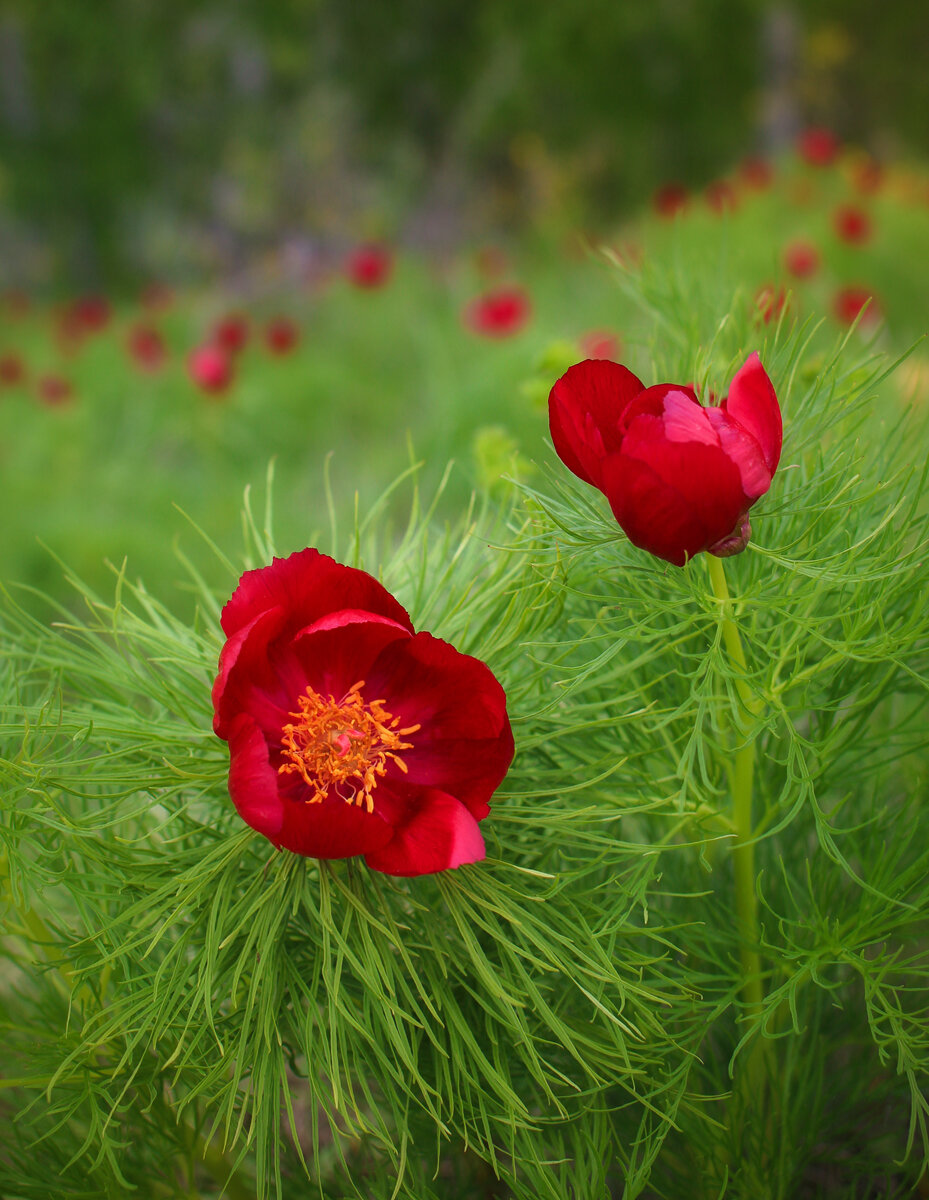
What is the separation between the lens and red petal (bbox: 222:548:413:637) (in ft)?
1.66

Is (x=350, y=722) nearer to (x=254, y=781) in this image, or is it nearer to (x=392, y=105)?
(x=254, y=781)

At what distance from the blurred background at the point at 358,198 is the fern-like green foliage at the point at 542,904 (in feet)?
5.42

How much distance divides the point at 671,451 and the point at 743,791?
0.73 ft

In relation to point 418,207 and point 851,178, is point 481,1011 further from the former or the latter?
point 418,207

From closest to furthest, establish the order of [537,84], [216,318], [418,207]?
[216,318] → [537,84] → [418,207]

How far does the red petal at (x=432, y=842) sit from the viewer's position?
47 cm

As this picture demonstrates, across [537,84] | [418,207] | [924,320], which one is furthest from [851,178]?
[418,207]

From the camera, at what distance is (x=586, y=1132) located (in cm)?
58

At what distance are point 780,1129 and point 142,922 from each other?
414 millimetres

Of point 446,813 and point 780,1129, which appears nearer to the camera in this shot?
point 446,813

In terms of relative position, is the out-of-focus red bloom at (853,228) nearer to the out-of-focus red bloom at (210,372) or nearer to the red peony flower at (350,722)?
the out-of-focus red bloom at (210,372)

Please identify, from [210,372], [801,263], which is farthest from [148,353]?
[801,263]

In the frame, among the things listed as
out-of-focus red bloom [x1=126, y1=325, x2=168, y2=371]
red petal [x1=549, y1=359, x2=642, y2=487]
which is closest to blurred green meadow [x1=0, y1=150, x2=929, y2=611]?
out-of-focus red bloom [x1=126, y1=325, x2=168, y2=371]

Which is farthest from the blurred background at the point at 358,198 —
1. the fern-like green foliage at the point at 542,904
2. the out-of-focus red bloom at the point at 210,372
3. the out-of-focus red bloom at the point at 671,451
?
the out-of-focus red bloom at the point at 671,451
